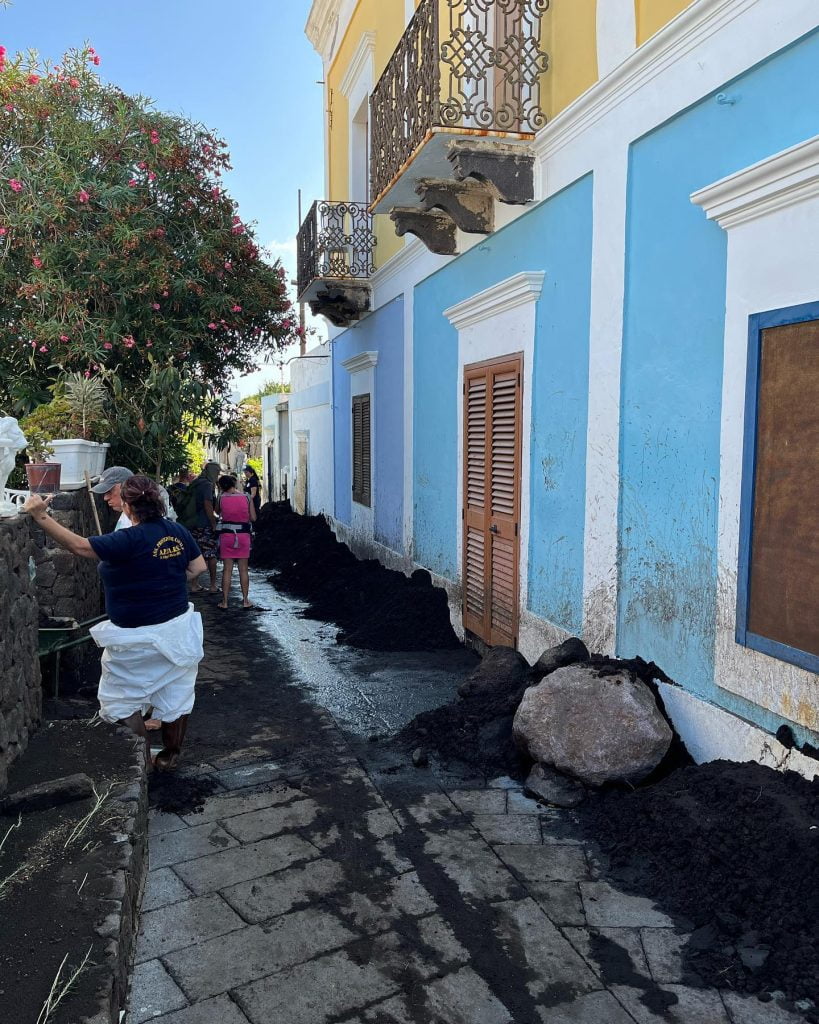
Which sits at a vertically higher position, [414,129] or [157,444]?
[414,129]

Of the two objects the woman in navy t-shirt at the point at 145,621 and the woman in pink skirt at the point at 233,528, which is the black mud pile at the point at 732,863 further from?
the woman in pink skirt at the point at 233,528

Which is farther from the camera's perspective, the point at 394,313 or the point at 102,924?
the point at 394,313

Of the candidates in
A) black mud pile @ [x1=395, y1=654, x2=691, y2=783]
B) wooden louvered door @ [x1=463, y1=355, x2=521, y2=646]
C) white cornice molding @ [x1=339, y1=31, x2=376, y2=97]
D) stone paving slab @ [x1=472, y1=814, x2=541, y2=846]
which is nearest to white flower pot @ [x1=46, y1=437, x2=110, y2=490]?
wooden louvered door @ [x1=463, y1=355, x2=521, y2=646]

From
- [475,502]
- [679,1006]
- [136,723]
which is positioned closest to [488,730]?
[136,723]

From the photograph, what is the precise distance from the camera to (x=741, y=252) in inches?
153

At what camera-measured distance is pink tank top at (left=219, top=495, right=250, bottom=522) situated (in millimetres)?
9352

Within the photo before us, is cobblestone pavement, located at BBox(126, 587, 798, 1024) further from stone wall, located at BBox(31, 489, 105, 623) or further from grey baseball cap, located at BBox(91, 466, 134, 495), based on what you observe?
stone wall, located at BBox(31, 489, 105, 623)

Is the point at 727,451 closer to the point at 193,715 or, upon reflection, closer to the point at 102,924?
the point at 102,924

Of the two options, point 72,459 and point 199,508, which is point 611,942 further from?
point 199,508

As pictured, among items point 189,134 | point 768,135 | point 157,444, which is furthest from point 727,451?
point 189,134

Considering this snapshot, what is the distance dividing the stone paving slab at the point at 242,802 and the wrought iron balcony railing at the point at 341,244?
8.13m

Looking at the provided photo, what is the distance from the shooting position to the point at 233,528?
950cm

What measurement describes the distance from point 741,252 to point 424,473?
5.33m

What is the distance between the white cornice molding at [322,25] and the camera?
12.7 meters
